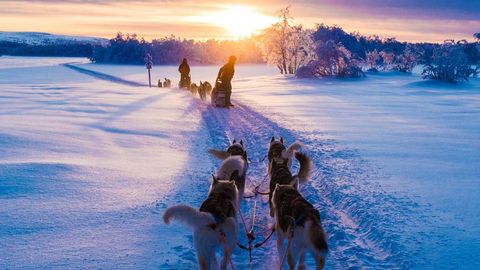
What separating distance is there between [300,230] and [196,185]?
9.39 feet

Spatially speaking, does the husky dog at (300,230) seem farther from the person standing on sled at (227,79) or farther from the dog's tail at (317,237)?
the person standing on sled at (227,79)

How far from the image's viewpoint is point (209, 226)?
323 cm

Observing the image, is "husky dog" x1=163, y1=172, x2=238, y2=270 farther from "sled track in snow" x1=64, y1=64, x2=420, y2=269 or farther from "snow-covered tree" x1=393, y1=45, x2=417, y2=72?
"snow-covered tree" x1=393, y1=45, x2=417, y2=72

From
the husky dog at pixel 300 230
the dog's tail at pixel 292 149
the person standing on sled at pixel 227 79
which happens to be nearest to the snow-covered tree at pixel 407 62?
the person standing on sled at pixel 227 79

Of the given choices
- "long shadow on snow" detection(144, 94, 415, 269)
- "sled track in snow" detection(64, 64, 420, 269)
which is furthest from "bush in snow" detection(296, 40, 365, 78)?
"sled track in snow" detection(64, 64, 420, 269)

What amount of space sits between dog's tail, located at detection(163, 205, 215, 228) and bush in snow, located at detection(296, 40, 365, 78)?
28162mm

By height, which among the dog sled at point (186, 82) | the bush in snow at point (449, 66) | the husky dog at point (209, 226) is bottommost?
the husky dog at point (209, 226)

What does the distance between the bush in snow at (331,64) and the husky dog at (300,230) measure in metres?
27.4

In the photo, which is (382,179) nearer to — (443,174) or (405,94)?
(443,174)

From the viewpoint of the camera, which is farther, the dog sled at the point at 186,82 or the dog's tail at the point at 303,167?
the dog sled at the point at 186,82

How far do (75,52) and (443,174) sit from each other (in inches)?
4412

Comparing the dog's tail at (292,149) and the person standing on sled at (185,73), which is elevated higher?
the person standing on sled at (185,73)

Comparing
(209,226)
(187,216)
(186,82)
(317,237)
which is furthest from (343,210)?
(186,82)

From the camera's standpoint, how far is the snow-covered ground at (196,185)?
382 cm
